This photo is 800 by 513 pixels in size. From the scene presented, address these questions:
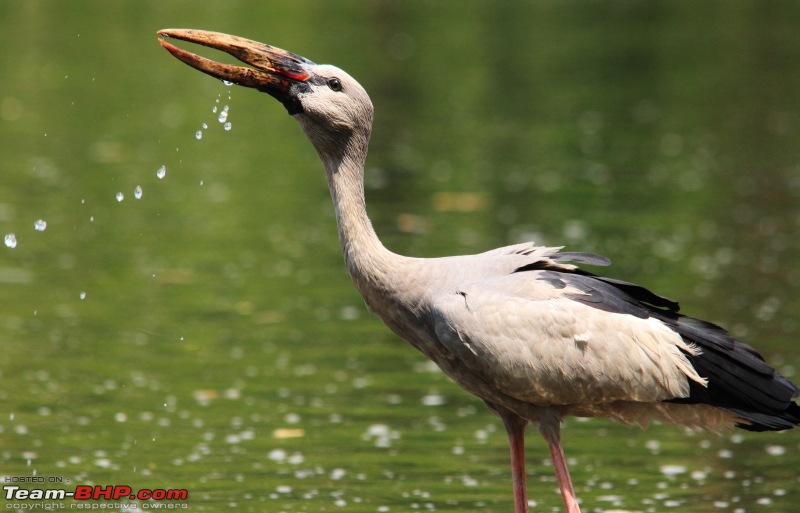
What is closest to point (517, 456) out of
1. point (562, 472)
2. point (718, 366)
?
point (562, 472)

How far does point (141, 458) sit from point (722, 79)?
21.6 metres

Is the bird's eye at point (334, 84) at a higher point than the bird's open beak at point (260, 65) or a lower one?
lower

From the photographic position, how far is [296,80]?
7.34 meters

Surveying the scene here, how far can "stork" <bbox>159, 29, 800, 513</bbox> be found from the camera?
23.3 feet

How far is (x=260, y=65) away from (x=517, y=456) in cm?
236

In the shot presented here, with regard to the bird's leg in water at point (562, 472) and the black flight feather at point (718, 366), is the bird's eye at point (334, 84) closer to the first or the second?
the black flight feather at point (718, 366)

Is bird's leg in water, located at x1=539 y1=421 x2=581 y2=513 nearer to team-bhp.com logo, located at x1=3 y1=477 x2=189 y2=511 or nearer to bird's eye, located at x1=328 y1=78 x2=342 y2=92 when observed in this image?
bird's eye, located at x1=328 y1=78 x2=342 y2=92

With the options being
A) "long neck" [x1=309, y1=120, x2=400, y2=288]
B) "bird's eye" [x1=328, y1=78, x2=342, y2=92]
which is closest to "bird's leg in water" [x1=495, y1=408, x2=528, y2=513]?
"long neck" [x1=309, y1=120, x2=400, y2=288]

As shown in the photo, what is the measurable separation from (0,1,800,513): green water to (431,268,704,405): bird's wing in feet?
6.01

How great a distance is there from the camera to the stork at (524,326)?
710 centimetres

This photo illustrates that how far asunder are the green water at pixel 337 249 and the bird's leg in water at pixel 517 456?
1427mm

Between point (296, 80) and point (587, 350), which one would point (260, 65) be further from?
point (587, 350)

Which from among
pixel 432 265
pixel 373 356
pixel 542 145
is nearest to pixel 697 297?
pixel 373 356

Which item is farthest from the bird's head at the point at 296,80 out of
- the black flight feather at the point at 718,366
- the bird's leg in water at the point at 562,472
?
the bird's leg in water at the point at 562,472
